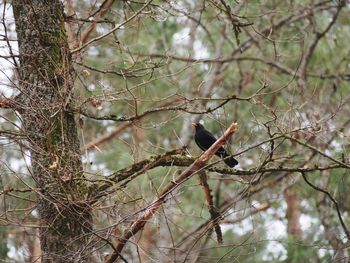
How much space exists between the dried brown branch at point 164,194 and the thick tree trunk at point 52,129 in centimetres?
26

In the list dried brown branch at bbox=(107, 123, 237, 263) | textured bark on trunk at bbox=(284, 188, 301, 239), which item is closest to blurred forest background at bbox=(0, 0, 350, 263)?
dried brown branch at bbox=(107, 123, 237, 263)

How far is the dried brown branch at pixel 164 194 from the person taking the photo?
4.97m

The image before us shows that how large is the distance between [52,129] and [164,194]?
0.88 metres

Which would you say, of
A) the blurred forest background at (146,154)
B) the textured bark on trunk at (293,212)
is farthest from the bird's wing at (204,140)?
the textured bark on trunk at (293,212)

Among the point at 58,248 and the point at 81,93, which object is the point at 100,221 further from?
the point at 81,93

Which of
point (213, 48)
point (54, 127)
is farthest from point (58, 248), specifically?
point (213, 48)

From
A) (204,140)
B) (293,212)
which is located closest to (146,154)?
(204,140)

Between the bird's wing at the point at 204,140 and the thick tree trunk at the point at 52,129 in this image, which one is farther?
the bird's wing at the point at 204,140

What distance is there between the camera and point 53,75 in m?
5.52

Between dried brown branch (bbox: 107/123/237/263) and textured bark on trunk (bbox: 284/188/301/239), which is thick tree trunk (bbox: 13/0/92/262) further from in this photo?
textured bark on trunk (bbox: 284/188/301/239)

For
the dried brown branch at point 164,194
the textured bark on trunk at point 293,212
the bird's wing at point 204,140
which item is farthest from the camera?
the textured bark on trunk at point 293,212

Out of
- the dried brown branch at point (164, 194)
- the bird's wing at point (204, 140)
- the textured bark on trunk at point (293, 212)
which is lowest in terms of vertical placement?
the dried brown branch at point (164, 194)

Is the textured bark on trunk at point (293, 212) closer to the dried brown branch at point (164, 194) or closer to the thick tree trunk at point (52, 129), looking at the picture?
the dried brown branch at point (164, 194)

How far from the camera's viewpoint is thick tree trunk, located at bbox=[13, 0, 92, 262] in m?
5.05
